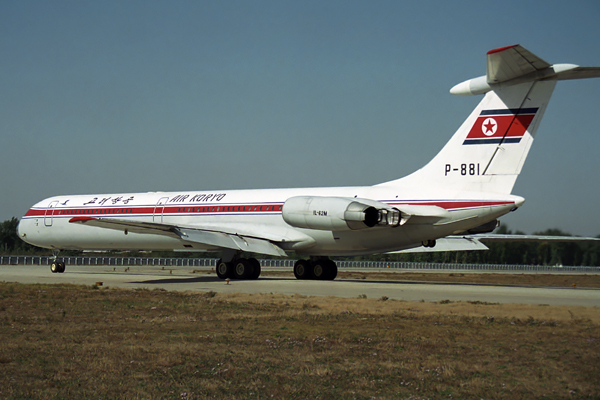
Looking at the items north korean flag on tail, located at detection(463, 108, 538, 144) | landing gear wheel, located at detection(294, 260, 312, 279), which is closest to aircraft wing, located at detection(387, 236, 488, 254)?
landing gear wheel, located at detection(294, 260, 312, 279)

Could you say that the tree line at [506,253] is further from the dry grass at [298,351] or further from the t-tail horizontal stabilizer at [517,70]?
the dry grass at [298,351]

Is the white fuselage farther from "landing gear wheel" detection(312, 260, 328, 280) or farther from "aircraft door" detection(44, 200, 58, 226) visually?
"landing gear wheel" detection(312, 260, 328, 280)

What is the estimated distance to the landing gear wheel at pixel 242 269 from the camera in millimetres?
24672

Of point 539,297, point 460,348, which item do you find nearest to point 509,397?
point 460,348

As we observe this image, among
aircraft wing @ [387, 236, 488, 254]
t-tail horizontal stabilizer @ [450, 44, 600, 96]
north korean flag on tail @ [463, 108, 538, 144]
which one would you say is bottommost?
aircraft wing @ [387, 236, 488, 254]

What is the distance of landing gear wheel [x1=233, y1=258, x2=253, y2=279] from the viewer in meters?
24.7

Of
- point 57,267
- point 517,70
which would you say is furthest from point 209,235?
point 517,70

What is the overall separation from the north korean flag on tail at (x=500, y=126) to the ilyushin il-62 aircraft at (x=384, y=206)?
3 cm

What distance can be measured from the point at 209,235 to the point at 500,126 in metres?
11.1

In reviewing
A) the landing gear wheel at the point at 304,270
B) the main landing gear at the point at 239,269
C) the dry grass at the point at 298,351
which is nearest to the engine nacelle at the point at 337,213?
the main landing gear at the point at 239,269

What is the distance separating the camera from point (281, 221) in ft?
80.9

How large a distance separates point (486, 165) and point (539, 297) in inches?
194

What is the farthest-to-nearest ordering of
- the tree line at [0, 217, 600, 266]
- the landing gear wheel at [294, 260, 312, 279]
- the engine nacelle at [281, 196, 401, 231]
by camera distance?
1. the tree line at [0, 217, 600, 266]
2. the landing gear wheel at [294, 260, 312, 279]
3. the engine nacelle at [281, 196, 401, 231]

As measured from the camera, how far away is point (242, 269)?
24750 millimetres
